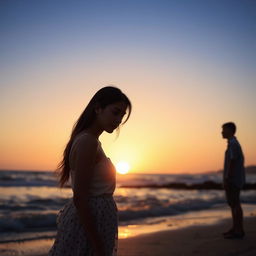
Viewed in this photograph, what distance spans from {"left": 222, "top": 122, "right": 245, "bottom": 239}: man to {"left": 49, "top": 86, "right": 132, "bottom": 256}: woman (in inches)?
198

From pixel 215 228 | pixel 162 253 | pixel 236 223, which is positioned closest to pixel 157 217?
pixel 215 228

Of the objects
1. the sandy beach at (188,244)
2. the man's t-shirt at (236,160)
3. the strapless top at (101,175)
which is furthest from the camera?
the man's t-shirt at (236,160)

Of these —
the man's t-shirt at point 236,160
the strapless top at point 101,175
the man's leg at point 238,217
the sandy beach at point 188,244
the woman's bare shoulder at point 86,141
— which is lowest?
the sandy beach at point 188,244

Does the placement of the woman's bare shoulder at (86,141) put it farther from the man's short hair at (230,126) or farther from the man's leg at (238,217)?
the man's leg at (238,217)

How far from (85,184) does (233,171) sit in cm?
544

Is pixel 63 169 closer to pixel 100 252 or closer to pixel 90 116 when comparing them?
pixel 90 116

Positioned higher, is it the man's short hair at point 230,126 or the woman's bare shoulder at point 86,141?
the woman's bare shoulder at point 86,141

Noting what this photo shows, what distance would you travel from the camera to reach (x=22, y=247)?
6637mm

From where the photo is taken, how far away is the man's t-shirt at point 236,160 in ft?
22.7

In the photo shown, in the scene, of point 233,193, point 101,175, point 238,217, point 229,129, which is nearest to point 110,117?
point 101,175

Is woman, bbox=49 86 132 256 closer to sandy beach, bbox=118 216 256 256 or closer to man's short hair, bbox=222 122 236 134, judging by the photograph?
sandy beach, bbox=118 216 256 256

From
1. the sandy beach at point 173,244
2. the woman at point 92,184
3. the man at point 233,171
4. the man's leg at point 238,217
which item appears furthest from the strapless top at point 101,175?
the man's leg at point 238,217

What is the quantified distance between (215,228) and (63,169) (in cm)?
726

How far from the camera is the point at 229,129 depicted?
7.00 meters
